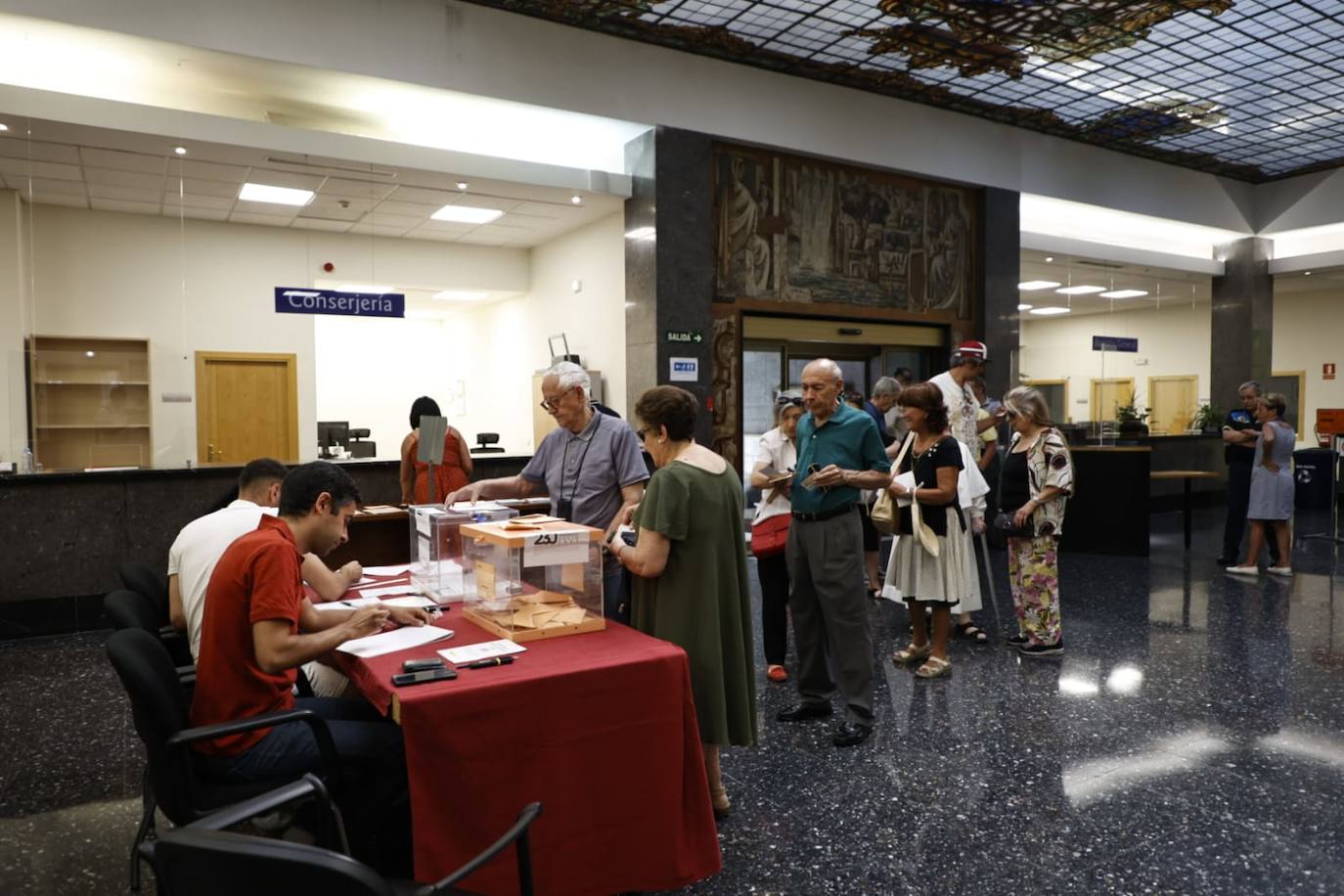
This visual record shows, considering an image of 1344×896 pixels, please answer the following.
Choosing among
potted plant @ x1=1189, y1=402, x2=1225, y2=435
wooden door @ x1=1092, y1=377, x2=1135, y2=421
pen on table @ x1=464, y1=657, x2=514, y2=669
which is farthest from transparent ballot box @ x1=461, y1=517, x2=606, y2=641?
potted plant @ x1=1189, y1=402, x2=1225, y2=435

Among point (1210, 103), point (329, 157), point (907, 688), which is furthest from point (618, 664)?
point (1210, 103)

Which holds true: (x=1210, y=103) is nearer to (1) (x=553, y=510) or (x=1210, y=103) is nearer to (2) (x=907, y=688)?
(2) (x=907, y=688)

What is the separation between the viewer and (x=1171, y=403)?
13242 mm

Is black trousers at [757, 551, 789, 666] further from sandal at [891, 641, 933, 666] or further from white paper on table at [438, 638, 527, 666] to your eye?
white paper on table at [438, 638, 527, 666]

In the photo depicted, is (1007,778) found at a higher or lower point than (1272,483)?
lower

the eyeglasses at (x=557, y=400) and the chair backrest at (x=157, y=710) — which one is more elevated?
the eyeglasses at (x=557, y=400)

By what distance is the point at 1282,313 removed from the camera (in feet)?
51.2

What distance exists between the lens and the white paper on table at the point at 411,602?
2.93 m

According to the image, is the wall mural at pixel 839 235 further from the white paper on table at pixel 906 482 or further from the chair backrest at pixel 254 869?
the chair backrest at pixel 254 869

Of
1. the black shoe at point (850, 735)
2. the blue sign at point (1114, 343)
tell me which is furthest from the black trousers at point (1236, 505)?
the black shoe at point (850, 735)

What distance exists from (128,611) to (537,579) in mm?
1262

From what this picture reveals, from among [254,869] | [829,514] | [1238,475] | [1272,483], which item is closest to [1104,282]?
[1238,475]

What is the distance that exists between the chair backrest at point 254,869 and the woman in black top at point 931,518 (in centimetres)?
379

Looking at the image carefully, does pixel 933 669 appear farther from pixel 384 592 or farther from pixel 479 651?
pixel 479 651
